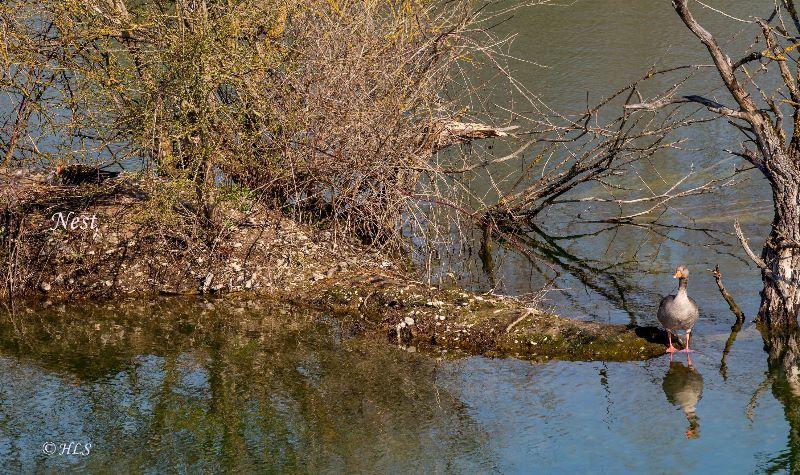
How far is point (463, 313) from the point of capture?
33.9 feet

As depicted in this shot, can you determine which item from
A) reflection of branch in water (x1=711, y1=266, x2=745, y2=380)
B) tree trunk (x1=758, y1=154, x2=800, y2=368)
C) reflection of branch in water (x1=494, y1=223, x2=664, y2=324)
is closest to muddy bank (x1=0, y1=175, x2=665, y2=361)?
reflection of branch in water (x1=494, y1=223, x2=664, y2=324)

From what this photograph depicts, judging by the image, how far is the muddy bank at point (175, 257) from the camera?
1138 cm

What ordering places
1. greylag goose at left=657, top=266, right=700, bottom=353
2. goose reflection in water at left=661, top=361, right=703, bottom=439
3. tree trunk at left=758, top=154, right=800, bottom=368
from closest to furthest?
1. goose reflection in water at left=661, top=361, right=703, bottom=439
2. greylag goose at left=657, top=266, right=700, bottom=353
3. tree trunk at left=758, top=154, right=800, bottom=368

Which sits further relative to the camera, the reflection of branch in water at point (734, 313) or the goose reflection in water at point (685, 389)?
the reflection of branch in water at point (734, 313)

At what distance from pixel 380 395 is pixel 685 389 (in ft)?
8.77

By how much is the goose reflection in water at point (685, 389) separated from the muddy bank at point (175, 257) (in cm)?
217

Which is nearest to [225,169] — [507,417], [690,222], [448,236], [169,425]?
[448,236]

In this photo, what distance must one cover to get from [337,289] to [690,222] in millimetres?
5266

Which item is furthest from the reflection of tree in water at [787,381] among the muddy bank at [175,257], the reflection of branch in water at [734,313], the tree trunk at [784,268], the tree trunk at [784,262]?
the muddy bank at [175,257]

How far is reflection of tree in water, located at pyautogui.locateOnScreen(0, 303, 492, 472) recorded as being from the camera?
7.84 m

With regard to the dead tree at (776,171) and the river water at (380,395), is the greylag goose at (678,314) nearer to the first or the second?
the river water at (380,395)

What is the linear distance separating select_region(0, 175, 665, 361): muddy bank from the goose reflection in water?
2171 millimetres

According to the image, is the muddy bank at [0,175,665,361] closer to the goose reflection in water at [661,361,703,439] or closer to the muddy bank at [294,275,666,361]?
the muddy bank at [294,275,666,361]

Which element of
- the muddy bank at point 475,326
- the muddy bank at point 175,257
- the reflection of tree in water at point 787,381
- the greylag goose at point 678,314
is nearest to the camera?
the reflection of tree in water at point 787,381
